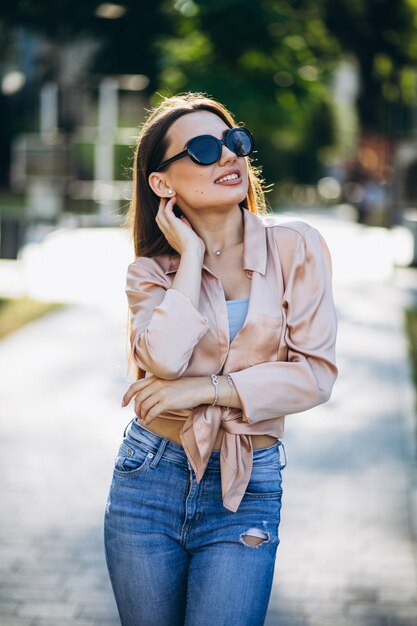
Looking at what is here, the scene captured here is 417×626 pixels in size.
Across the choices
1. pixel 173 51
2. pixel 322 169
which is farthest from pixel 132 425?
pixel 322 169

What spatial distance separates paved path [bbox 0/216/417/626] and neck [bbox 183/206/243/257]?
2.93 ft

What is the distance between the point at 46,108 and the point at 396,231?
11.3m

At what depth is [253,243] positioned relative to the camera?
2793 millimetres

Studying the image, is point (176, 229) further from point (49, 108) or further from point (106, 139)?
point (49, 108)

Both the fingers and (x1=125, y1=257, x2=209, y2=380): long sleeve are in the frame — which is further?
the fingers

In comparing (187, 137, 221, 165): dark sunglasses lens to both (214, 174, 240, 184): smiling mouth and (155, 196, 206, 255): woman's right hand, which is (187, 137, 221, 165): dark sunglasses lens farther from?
(155, 196, 206, 255): woman's right hand

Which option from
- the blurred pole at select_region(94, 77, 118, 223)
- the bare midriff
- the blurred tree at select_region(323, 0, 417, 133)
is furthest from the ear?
the blurred tree at select_region(323, 0, 417, 133)

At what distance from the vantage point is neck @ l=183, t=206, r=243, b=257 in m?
2.89

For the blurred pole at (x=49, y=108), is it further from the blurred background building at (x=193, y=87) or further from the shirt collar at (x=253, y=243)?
the shirt collar at (x=253, y=243)

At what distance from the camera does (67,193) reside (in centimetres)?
2839

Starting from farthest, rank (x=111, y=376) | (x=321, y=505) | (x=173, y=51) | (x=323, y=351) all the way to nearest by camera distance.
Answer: (x=173, y=51) → (x=111, y=376) → (x=321, y=505) → (x=323, y=351)

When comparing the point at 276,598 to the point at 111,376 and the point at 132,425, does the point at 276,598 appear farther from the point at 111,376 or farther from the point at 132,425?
the point at 111,376

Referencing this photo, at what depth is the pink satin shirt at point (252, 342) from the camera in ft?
8.75

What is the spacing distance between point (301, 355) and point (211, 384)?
0.25 meters
